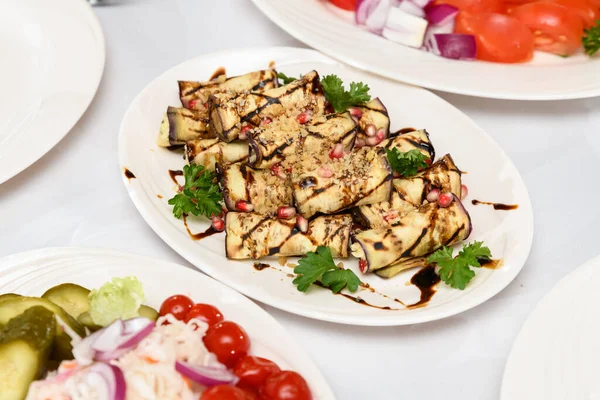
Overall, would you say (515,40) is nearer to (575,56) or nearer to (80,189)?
(575,56)

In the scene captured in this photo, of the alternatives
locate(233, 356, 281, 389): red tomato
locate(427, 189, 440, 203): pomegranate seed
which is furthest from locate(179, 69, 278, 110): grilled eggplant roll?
locate(233, 356, 281, 389): red tomato

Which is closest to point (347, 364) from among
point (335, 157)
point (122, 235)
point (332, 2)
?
point (335, 157)

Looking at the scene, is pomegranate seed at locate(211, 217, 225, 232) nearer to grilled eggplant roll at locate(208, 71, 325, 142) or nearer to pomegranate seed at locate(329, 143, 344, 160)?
grilled eggplant roll at locate(208, 71, 325, 142)

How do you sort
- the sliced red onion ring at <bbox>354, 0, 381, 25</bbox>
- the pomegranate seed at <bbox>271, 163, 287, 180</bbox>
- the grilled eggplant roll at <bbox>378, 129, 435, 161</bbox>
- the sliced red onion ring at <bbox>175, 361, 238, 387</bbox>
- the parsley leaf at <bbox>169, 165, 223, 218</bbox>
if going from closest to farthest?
the sliced red onion ring at <bbox>175, 361, 238, 387</bbox>, the parsley leaf at <bbox>169, 165, 223, 218</bbox>, the pomegranate seed at <bbox>271, 163, 287, 180</bbox>, the grilled eggplant roll at <bbox>378, 129, 435, 161</bbox>, the sliced red onion ring at <bbox>354, 0, 381, 25</bbox>

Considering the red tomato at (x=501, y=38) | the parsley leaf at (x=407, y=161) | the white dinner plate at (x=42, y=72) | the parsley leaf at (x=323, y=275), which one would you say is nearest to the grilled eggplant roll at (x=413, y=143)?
the parsley leaf at (x=407, y=161)

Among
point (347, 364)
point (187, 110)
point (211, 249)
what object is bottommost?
point (347, 364)

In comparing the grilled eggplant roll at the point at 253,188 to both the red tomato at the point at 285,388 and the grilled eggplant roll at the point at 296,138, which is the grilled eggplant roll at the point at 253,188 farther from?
the red tomato at the point at 285,388
